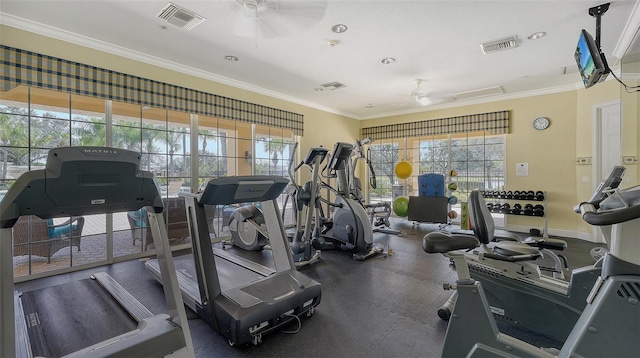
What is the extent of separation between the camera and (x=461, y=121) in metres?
6.55

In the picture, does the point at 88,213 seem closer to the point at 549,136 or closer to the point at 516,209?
the point at 516,209

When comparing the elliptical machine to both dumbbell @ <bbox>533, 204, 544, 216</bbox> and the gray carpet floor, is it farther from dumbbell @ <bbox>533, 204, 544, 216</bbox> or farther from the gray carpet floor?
dumbbell @ <bbox>533, 204, 544, 216</bbox>

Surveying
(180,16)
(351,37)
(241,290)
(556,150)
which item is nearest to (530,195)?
(556,150)

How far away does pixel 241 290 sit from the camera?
239 centimetres

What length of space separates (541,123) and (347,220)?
14.8ft

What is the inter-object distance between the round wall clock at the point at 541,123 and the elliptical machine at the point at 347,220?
13.3 ft

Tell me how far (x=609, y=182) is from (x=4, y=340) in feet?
12.8

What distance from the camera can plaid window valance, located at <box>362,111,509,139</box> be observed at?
19.9 ft

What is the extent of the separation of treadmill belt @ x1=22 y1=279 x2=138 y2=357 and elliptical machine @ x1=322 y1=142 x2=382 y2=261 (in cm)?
283

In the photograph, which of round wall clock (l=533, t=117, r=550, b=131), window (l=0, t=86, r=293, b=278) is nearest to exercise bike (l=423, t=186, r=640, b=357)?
window (l=0, t=86, r=293, b=278)

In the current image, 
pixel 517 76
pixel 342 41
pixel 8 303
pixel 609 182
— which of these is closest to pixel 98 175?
pixel 8 303

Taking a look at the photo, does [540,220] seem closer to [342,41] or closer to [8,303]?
[342,41]

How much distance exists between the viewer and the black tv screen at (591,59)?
8.32 ft

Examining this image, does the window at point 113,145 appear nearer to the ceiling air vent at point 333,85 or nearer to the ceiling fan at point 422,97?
the ceiling air vent at point 333,85
